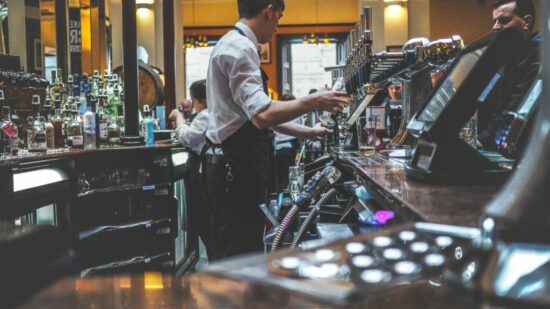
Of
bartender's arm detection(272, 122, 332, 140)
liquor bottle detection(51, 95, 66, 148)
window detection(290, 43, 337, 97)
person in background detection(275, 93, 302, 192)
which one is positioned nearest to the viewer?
bartender's arm detection(272, 122, 332, 140)

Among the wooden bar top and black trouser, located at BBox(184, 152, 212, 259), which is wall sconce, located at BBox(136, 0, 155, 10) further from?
the wooden bar top

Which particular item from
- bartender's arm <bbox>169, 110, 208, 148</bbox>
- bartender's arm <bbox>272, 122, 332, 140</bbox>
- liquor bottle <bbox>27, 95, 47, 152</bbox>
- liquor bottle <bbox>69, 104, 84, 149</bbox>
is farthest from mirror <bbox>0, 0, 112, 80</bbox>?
bartender's arm <bbox>272, 122, 332, 140</bbox>

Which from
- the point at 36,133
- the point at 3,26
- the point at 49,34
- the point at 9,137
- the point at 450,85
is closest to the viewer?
the point at 450,85

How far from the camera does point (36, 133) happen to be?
10.0ft

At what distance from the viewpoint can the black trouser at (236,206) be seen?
2.52 metres

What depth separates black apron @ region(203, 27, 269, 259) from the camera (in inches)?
99.4

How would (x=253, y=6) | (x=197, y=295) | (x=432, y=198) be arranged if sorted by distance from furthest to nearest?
1. (x=253, y=6)
2. (x=432, y=198)
3. (x=197, y=295)

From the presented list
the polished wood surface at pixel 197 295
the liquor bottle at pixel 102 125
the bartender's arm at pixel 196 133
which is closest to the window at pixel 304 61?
the liquor bottle at pixel 102 125

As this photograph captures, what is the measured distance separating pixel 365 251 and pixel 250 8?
7.11 feet

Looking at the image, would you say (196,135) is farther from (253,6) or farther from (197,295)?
(197,295)

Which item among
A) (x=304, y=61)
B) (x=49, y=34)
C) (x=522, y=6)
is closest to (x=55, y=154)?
(x=522, y=6)

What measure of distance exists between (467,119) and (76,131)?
2792mm

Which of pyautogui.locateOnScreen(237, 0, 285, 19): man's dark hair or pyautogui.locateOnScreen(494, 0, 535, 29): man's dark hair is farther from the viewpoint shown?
pyautogui.locateOnScreen(494, 0, 535, 29): man's dark hair

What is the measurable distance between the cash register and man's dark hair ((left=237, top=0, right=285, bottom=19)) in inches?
59.3
